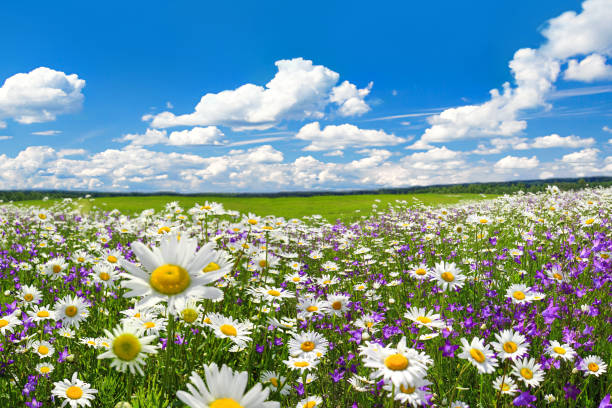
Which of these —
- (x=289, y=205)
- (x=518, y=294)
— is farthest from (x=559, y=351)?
(x=289, y=205)

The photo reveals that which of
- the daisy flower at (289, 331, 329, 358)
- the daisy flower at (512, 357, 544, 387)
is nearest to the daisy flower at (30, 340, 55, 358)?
the daisy flower at (289, 331, 329, 358)

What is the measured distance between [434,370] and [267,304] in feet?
7.50

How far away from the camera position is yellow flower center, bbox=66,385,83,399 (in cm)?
275

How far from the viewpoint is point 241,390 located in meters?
1.42

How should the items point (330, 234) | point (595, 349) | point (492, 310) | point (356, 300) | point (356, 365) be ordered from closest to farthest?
point (356, 365) < point (595, 349) < point (492, 310) < point (356, 300) < point (330, 234)

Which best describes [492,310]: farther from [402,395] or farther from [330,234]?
[330,234]

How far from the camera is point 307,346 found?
2.80 meters

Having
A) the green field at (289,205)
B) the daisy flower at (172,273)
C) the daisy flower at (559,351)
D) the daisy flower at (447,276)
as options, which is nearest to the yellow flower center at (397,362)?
the daisy flower at (172,273)

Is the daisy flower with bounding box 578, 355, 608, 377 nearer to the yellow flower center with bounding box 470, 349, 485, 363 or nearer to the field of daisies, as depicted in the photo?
the field of daisies

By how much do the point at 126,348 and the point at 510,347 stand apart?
8.86 feet

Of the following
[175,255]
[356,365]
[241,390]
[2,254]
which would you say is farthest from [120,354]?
[2,254]

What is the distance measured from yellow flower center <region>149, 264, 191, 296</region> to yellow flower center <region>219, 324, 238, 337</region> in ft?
3.92

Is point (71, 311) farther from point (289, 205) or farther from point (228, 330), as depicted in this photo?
point (289, 205)

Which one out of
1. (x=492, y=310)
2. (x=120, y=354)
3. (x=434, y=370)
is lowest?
(x=434, y=370)
